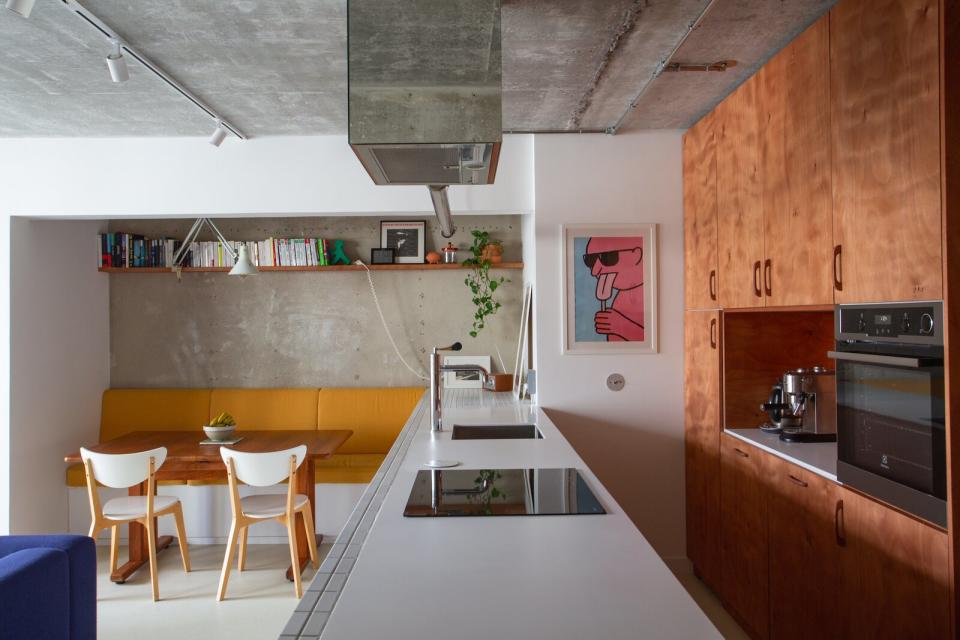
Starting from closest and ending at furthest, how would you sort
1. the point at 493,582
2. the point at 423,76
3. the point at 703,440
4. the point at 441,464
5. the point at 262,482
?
the point at 493,582, the point at 423,76, the point at 441,464, the point at 703,440, the point at 262,482

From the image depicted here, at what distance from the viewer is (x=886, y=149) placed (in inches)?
78.4

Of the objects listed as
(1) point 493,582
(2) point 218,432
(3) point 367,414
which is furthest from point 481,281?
(1) point 493,582

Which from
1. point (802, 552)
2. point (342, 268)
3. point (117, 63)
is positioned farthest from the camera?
point (342, 268)

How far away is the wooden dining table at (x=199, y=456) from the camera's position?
414cm

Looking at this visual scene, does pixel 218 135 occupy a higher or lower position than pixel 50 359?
higher

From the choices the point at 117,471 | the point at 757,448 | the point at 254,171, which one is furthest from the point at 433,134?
the point at 117,471

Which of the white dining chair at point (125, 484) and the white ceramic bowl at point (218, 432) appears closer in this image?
the white dining chair at point (125, 484)

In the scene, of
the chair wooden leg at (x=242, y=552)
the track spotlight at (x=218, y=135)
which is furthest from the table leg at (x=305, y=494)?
the track spotlight at (x=218, y=135)

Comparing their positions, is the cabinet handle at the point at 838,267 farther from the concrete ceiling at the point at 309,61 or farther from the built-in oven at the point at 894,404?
the concrete ceiling at the point at 309,61

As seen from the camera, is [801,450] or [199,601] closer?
[801,450]

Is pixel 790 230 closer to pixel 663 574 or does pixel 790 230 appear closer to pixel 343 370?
pixel 663 574

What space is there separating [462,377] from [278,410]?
138cm

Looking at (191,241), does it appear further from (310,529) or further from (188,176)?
(310,529)

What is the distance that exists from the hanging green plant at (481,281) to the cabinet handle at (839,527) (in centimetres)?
309
